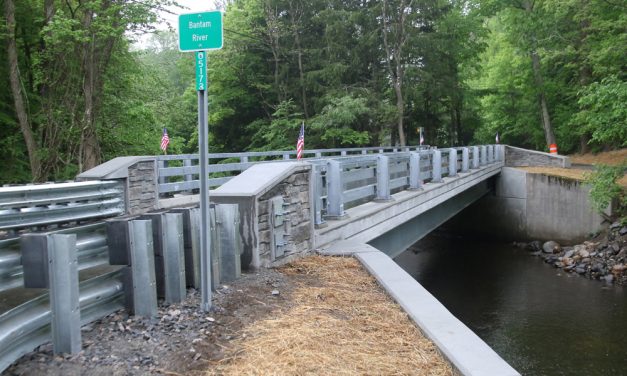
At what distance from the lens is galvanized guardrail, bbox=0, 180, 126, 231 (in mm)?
5547

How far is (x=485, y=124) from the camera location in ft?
136

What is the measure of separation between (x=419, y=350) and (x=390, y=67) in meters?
27.8

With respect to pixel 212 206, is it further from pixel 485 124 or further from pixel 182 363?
pixel 485 124

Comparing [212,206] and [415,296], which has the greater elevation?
[212,206]

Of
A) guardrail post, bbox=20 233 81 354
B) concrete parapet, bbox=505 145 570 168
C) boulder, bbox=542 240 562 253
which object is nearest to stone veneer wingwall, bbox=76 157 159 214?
guardrail post, bbox=20 233 81 354

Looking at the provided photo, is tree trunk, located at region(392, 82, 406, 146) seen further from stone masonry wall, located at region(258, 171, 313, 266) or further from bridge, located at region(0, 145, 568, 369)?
stone masonry wall, located at region(258, 171, 313, 266)

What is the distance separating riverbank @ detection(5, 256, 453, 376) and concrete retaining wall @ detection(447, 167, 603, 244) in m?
18.4

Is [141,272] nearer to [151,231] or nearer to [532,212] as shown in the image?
[151,231]

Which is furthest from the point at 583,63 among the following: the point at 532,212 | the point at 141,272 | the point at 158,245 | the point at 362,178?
the point at 141,272

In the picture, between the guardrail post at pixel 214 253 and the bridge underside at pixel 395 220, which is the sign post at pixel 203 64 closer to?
the guardrail post at pixel 214 253

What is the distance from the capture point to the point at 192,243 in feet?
15.4

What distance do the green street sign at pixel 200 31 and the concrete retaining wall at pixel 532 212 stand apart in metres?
19.4

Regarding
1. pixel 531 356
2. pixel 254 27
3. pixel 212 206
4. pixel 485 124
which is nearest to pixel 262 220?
pixel 212 206

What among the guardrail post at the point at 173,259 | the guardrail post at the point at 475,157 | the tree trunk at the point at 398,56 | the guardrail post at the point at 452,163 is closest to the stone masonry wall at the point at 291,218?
the guardrail post at the point at 173,259
